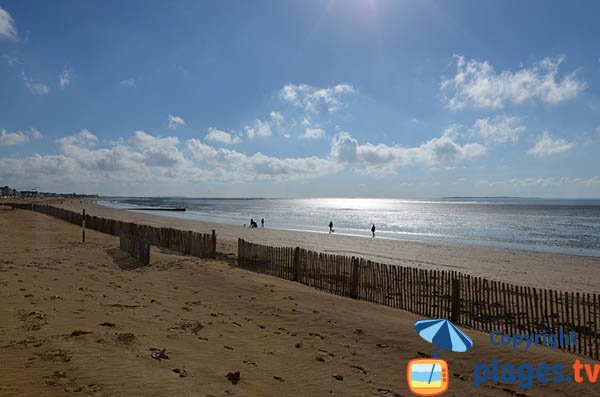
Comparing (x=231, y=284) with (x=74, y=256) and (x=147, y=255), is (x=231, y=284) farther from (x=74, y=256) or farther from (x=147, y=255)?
(x=74, y=256)

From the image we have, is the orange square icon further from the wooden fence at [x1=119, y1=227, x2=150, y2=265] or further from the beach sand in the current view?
the wooden fence at [x1=119, y1=227, x2=150, y2=265]

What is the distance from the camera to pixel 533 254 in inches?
965

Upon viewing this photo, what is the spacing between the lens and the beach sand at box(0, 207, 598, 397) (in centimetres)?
485

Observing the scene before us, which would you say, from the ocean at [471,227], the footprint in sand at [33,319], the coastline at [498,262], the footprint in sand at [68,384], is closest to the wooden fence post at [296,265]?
the coastline at [498,262]

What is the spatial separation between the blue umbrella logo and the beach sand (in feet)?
0.65

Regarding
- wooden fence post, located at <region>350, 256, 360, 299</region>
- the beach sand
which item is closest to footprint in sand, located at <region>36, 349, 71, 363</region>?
the beach sand

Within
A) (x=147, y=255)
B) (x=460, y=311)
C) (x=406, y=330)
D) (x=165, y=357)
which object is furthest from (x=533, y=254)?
(x=165, y=357)

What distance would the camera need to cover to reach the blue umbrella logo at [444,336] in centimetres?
655

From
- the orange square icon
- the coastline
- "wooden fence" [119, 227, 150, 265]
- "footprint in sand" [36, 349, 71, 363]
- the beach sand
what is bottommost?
the coastline

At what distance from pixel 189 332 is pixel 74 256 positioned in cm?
1058

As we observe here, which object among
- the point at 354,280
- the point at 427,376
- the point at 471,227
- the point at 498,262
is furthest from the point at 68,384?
the point at 471,227

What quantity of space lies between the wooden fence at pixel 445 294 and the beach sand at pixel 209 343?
67cm

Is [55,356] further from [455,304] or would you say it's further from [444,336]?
[455,304]

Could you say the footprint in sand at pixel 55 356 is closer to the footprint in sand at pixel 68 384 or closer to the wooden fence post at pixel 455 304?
the footprint in sand at pixel 68 384
